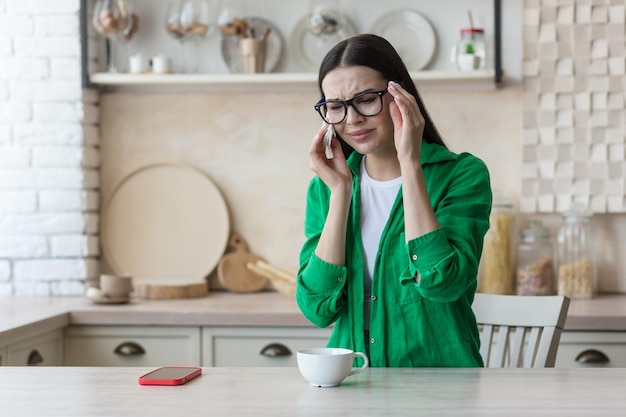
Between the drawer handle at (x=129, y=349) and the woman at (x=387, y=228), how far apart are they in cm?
119

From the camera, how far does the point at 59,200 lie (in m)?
3.45

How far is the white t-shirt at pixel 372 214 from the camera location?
2.00 m

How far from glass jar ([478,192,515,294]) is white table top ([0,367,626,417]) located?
1.47 m

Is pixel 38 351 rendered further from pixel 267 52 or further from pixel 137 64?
pixel 267 52

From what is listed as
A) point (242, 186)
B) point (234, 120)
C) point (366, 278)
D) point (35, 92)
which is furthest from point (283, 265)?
point (366, 278)

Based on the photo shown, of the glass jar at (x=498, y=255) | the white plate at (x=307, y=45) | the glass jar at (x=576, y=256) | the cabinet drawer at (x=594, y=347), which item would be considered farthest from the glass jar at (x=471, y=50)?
the cabinet drawer at (x=594, y=347)

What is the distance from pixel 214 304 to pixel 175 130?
813 millimetres

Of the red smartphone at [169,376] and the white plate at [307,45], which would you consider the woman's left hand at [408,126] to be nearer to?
the red smartphone at [169,376]

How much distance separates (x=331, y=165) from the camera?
6.64 ft

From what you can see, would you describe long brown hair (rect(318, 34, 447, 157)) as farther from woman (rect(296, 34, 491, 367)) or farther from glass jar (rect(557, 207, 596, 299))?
glass jar (rect(557, 207, 596, 299))

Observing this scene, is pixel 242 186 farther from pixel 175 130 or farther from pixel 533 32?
pixel 533 32

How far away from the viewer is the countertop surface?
111 inches

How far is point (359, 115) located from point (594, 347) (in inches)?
53.8

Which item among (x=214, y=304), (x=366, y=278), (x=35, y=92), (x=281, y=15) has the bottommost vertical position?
(x=214, y=304)
